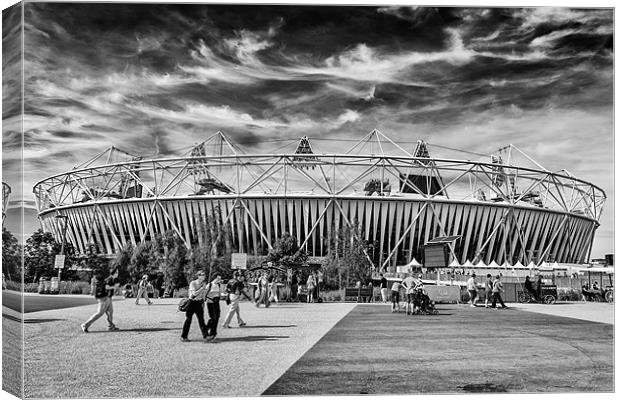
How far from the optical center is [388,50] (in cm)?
1295

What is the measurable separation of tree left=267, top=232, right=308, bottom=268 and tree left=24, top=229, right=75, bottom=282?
21.5 metres

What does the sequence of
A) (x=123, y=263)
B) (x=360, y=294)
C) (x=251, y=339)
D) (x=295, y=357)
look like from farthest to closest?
1. (x=123, y=263)
2. (x=360, y=294)
3. (x=251, y=339)
4. (x=295, y=357)

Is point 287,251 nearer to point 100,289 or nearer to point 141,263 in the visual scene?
point 141,263

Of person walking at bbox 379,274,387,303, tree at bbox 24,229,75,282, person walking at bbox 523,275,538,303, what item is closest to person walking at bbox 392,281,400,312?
person walking at bbox 379,274,387,303

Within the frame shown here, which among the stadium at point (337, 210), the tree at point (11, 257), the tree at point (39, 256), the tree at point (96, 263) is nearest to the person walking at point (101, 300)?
the tree at point (39, 256)

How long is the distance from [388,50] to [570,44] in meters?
3.73

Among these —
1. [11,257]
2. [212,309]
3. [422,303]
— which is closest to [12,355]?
[11,257]

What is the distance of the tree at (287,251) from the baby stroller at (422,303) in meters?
19.4

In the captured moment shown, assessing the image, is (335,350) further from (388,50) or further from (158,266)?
(158,266)

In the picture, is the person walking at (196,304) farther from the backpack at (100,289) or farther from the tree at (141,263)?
the tree at (141,263)

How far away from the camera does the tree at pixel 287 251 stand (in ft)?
131

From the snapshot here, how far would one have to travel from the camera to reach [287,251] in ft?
149

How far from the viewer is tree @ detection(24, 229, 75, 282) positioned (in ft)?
43.4

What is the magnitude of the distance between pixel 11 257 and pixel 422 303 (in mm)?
12256
